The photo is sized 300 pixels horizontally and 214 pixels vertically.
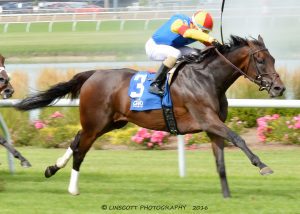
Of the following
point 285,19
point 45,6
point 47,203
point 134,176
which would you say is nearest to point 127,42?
point 285,19

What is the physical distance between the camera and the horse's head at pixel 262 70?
7.25 m

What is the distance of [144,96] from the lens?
7762 millimetres

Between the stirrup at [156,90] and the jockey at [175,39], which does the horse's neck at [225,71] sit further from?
the stirrup at [156,90]

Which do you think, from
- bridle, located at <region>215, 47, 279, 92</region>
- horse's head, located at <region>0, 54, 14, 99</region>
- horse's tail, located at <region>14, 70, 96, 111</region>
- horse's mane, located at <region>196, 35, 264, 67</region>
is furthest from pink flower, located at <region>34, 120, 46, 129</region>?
bridle, located at <region>215, 47, 279, 92</region>

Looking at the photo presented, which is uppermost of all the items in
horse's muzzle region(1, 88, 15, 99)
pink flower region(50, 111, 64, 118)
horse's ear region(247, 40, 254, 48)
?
horse's ear region(247, 40, 254, 48)

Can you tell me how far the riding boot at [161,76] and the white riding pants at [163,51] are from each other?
7 cm

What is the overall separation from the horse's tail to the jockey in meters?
0.94

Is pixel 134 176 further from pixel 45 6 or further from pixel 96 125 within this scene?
pixel 45 6

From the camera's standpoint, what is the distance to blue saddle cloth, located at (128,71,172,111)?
766cm

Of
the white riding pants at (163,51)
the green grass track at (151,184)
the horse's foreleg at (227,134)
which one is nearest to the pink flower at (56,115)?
the green grass track at (151,184)

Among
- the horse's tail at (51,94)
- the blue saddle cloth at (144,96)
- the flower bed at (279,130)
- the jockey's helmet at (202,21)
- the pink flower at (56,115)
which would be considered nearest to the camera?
the jockey's helmet at (202,21)

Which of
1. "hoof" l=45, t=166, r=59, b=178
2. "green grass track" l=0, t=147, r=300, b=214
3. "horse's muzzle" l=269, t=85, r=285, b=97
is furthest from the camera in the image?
"hoof" l=45, t=166, r=59, b=178

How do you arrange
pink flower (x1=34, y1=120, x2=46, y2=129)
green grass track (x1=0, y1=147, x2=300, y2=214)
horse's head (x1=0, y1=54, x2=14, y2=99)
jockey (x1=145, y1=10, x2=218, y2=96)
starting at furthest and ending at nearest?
pink flower (x1=34, y1=120, x2=46, y2=129)
horse's head (x1=0, y1=54, x2=14, y2=99)
jockey (x1=145, y1=10, x2=218, y2=96)
green grass track (x1=0, y1=147, x2=300, y2=214)

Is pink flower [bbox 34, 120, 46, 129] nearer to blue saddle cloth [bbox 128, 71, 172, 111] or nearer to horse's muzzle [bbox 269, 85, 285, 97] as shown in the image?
blue saddle cloth [bbox 128, 71, 172, 111]
